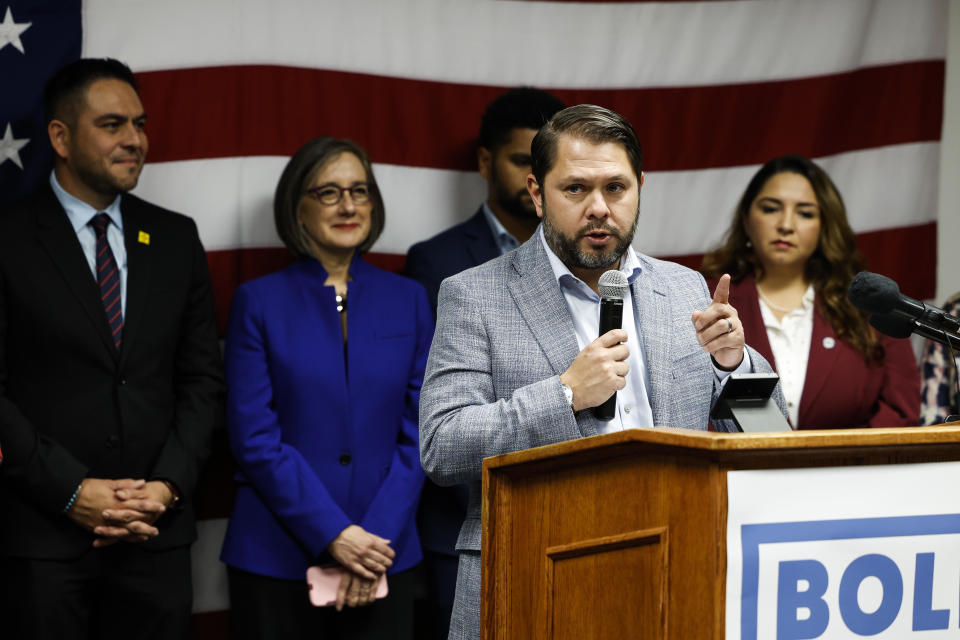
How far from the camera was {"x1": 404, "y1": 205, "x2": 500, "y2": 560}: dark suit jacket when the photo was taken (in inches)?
136

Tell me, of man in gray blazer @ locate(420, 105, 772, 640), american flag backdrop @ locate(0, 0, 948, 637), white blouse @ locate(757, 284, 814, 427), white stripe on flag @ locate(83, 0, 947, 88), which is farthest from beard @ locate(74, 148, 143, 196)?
white blouse @ locate(757, 284, 814, 427)

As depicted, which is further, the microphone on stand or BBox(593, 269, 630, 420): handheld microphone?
BBox(593, 269, 630, 420): handheld microphone

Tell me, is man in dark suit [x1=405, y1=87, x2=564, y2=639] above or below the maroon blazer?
above

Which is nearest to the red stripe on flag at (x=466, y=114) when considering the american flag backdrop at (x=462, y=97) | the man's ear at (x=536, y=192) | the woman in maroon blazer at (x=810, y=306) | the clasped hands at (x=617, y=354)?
the american flag backdrop at (x=462, y=97)

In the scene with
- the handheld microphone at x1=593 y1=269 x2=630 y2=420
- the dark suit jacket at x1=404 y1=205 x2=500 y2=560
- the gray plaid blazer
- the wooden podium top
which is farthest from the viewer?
the dark suit jacket at x1=404 y1=205 x2=500 y2=560

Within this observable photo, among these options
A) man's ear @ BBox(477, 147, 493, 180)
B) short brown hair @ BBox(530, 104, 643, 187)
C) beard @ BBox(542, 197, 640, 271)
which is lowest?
beard @ BBox(542, 197, 640, 271)

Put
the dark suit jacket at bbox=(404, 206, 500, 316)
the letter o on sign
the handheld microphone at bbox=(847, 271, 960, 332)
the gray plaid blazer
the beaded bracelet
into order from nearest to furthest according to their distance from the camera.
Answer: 1. the letter o on sign
2. the handheld microphone at bbox=(847, 271, 960, 332)
3. the gray plaid blazer
4. the beaded bracelet
5. the dark suit jacket at bbox=(404, 206, 500, 316)

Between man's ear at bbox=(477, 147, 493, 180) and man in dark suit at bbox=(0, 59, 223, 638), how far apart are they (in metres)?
1.07

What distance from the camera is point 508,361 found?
2092mm

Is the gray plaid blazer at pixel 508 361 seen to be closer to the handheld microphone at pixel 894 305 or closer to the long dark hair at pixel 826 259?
the handheld microphone at pixel 894 305

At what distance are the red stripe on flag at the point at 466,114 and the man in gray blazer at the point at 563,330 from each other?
1754 mm

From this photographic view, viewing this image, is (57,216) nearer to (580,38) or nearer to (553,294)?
(553,294)

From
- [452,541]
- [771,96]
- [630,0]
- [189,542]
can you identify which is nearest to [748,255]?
[771,96]

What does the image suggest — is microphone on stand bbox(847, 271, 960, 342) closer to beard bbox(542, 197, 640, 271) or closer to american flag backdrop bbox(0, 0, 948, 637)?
beard bbox(542, 197, 640, 271)
